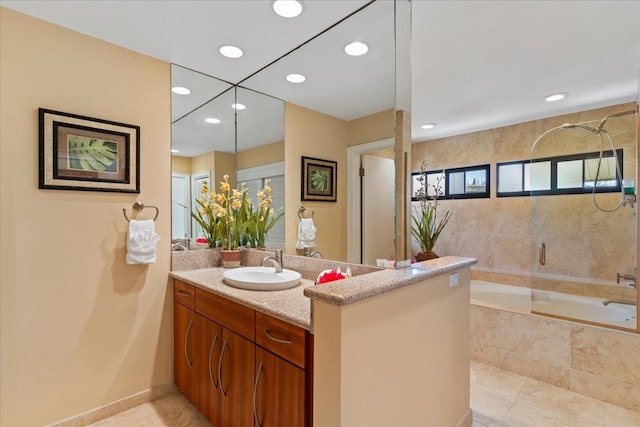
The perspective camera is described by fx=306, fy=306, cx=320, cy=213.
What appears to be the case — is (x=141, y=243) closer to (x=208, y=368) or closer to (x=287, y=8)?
(x=208, y=368)

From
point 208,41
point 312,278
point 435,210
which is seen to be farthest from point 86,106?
point 435,210

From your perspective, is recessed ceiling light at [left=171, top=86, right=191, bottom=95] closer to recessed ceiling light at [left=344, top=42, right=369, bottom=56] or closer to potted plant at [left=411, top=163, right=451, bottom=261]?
recessed ceiling light at [left=344, top=42, right=369, bottom=56]

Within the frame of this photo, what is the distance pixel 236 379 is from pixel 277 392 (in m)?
0.37

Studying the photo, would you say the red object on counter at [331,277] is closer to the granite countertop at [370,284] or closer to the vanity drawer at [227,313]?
the granite countertop at [370,284]

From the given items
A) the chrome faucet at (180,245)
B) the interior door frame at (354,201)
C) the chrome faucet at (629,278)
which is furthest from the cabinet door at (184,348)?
the chrome faucet at (629,278)

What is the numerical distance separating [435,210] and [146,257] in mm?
3601

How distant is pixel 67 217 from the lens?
5.84 ft

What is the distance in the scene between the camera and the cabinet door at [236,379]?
1.44 meters

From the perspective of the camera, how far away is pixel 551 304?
2994 millimetres

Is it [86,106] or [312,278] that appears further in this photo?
[312,278]

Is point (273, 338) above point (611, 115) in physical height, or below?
below

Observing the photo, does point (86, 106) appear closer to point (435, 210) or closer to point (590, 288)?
point (435, 210)

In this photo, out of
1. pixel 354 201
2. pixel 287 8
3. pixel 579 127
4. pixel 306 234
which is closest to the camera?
pixel 287 8

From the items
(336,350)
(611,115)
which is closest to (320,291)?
(336,350)
